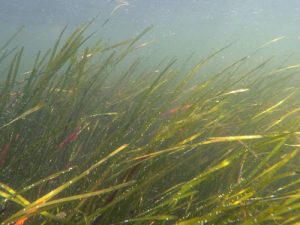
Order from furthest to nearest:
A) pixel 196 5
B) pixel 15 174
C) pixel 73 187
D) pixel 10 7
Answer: pixel 10 7 → pixel 196 5 → pixel 15 174 → pixel 73 187

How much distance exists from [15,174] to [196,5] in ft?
91.8

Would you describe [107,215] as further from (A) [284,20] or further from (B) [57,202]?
(A) [284,20]

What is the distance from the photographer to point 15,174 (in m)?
2.17

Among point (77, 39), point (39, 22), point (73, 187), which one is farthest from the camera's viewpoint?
point (39, 22)

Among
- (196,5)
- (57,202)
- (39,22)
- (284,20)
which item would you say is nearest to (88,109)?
(57,202)

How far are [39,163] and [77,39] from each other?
77 cm

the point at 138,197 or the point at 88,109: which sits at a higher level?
the point at 138,197

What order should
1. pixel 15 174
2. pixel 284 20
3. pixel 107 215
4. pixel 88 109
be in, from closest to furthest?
pixel 107 215 < pixel 15 174 < pixel 88 109 < pixel 284 20

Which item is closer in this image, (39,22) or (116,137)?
(116,137)

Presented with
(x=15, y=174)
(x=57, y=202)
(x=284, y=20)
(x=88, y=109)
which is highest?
(x=57, y=202)

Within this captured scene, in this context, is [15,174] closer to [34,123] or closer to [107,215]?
[34,123]

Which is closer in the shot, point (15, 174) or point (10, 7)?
point (15, 174)

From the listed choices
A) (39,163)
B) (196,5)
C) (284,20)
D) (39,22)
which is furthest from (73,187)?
(39,22)

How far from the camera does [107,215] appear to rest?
1566 mm
